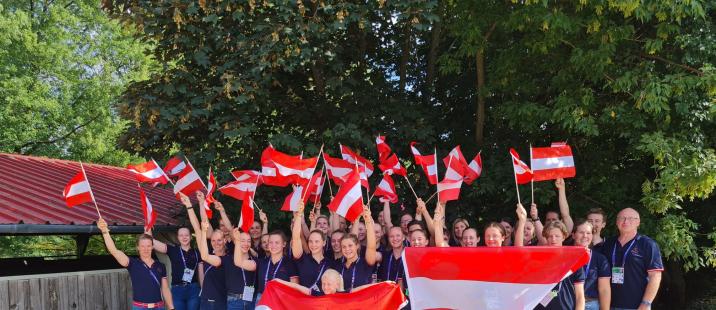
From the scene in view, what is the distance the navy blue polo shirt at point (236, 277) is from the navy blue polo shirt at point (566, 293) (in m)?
3.39

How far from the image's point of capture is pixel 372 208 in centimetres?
1116

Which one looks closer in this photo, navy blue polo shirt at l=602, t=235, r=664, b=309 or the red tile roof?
navy blue polo shirt at l=602, t=235, r=664, b=309

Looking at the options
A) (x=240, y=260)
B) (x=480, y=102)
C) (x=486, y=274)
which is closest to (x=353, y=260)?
(x=240, y=260)

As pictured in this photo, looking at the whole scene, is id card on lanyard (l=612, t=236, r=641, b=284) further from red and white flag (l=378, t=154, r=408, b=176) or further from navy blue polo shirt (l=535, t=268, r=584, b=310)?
red and white flag (l=378, t=154, r=408, b=176)

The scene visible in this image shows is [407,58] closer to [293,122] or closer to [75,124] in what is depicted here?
[293,122]

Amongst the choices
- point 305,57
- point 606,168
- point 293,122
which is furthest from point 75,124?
point 606,168

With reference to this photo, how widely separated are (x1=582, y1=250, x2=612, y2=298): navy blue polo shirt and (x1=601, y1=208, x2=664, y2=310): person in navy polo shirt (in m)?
0.30

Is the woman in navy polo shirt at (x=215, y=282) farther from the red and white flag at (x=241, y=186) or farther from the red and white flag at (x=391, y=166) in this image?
the red and white flag at (x=391, y=166)

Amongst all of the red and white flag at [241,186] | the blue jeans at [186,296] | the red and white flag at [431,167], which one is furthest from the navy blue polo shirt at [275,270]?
the red and white flag at [431,167]

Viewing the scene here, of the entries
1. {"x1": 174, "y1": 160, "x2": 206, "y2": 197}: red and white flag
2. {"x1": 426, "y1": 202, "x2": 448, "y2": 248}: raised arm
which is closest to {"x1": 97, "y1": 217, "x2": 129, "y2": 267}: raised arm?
{"x1": 174, "y1": 160, "x2": 206, "y2": 197}: red and white flag

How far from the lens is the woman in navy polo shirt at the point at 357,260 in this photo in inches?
278

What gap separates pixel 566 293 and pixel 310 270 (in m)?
2.70

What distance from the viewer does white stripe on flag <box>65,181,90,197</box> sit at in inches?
321

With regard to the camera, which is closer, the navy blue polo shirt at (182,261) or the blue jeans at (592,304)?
the blue jeans at (592,304)
